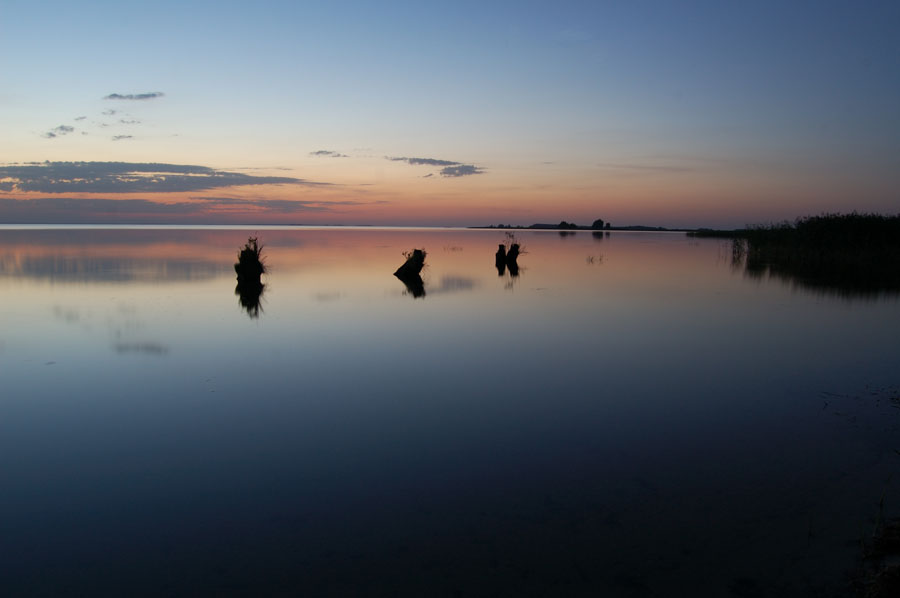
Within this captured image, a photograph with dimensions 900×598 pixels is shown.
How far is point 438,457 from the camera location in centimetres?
502

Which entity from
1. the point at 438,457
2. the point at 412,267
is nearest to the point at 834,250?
the point at 412,267

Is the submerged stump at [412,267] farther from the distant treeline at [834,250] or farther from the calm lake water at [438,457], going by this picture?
the distant treeline at [834,250]

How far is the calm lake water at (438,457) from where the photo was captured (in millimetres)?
3416

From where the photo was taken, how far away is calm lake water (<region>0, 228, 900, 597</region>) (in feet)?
11.2

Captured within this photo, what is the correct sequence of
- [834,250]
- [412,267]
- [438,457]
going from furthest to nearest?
[834,250], [412,267], [438,457]

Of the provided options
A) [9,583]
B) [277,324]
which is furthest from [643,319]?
[9,583]

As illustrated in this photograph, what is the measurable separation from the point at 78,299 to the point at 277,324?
6.29 metres

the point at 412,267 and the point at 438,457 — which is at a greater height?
the point at 412,267

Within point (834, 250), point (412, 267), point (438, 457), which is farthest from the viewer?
point (834, 250)

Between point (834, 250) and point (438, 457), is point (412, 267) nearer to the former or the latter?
point (438, 457)

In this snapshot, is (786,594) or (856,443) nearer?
(786,594)

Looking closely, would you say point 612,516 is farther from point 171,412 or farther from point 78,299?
point 78,299

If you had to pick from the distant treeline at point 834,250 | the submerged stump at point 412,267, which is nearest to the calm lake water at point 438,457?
the submerged stump at point 412,267

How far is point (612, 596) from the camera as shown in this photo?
124 inches
